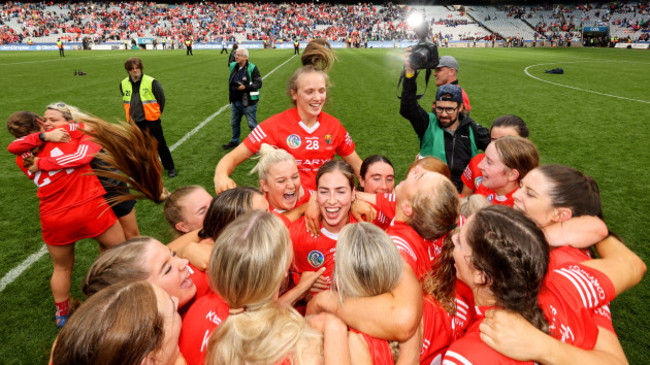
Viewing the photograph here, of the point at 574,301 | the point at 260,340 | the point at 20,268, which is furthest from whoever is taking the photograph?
the point at 20,268

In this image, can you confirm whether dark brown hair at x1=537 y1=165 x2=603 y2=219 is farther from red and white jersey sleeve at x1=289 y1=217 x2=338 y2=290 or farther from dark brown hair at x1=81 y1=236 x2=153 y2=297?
dark brown hair at x1=81 y1=236 x2=153 y2=297

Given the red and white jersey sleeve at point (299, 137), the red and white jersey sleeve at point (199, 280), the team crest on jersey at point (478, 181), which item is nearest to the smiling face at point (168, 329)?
the red and white jersey sleeve at point (199, 280)

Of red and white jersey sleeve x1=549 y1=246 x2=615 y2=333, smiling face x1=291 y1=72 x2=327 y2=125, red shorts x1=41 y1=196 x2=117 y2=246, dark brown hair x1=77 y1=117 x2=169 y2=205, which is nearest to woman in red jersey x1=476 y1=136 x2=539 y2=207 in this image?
red and white jersey sleeve x1=549 y1=246 x2=615 y2=333

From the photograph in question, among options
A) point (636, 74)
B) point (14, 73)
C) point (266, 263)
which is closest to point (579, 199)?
point (266, 263)

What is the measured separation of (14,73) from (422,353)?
25.5 meters

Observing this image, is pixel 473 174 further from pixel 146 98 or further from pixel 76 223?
pixel 146 98

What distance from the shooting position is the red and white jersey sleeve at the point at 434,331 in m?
1.84

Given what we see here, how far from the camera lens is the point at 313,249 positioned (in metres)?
2.57

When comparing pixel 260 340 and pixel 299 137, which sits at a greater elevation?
pixel 299 137

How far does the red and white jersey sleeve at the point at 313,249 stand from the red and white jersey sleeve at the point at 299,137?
3.16 ft

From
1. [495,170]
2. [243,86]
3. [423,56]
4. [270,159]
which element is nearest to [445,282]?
[495,170]

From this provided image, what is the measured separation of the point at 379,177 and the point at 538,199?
145 cm

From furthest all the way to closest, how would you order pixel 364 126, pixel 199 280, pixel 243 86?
1. pixel 364 126
2. pixel 243 86
3. pixel 199 280

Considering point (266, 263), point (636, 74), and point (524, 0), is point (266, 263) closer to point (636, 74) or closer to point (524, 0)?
point (636, 74)
